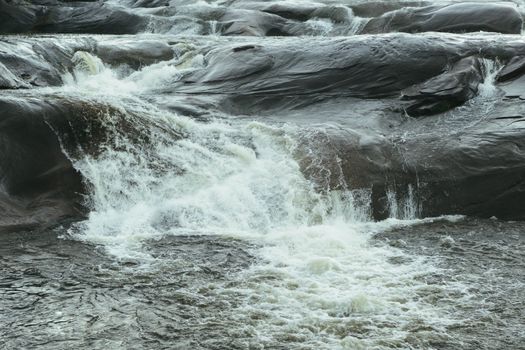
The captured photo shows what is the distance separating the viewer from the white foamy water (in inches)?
222

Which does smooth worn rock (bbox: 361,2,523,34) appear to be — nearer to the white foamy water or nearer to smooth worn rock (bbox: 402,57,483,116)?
smooth worn rock (bbox: 402,57,483,116)

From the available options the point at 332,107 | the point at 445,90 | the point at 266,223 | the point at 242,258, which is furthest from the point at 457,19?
the point at 242,258

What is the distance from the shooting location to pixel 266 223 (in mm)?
8297

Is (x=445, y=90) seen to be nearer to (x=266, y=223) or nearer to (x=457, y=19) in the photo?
(x=266, y=223)

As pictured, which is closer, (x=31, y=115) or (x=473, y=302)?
(x=473, y=302)

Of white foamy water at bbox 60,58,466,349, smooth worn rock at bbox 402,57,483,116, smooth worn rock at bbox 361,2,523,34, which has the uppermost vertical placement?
smooth worn rock at bbox 361,2,523,34

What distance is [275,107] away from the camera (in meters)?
11.2

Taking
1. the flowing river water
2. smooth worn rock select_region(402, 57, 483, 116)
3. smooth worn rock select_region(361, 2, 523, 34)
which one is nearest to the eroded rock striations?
smooth worn rock select_region(402, 57, 483, 116)

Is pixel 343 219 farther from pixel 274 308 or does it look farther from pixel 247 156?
pixel 274 308

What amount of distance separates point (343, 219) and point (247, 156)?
166 centimetres

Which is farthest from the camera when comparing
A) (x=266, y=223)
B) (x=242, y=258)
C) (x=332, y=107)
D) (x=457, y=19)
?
→ (x=457, y=19)

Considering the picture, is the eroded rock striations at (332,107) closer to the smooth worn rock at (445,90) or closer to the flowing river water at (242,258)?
the smooth worn rock at (445,90)

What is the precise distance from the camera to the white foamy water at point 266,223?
5.64 m

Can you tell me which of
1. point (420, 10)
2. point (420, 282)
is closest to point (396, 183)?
point (420, 282)
